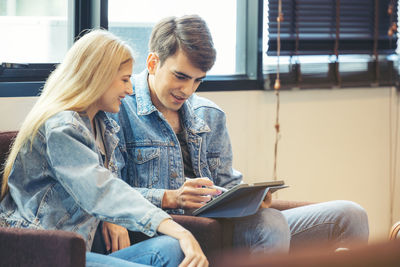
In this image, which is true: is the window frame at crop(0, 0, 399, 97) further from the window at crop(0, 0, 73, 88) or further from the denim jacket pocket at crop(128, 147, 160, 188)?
the denim jacket pocket at crop(128, 147, 160, 188)

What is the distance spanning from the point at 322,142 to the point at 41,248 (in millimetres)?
2003

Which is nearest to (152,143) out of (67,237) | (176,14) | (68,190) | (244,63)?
(68,190)

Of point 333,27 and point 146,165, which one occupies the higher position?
point 333,27

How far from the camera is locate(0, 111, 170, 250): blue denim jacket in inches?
57.2

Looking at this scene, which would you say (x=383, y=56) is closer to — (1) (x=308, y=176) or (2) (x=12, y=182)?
(1) (x=308, y=176)

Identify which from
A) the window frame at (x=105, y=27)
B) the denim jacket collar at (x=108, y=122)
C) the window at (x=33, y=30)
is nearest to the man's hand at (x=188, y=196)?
the denim jacket collar at (x=108, y=122)

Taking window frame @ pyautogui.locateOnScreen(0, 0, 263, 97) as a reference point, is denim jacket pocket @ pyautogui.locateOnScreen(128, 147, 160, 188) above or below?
below

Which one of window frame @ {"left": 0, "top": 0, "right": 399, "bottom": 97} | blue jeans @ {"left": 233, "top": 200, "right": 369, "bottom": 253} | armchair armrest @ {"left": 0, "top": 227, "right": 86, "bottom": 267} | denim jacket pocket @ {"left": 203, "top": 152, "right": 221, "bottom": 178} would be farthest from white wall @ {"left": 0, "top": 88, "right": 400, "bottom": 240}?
armchair armrest @ {"left": 0, "top": 227, "right": 86, "bottom": 267}

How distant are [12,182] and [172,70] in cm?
65

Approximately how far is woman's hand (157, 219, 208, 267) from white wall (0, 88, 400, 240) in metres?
1.22

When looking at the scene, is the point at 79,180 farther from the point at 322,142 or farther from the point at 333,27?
the point at 333,27

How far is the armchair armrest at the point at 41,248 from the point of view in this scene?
129 centimetres

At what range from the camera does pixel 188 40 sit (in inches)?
73.8

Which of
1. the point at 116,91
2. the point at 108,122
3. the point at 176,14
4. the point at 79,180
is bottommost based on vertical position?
the point at 79,180
